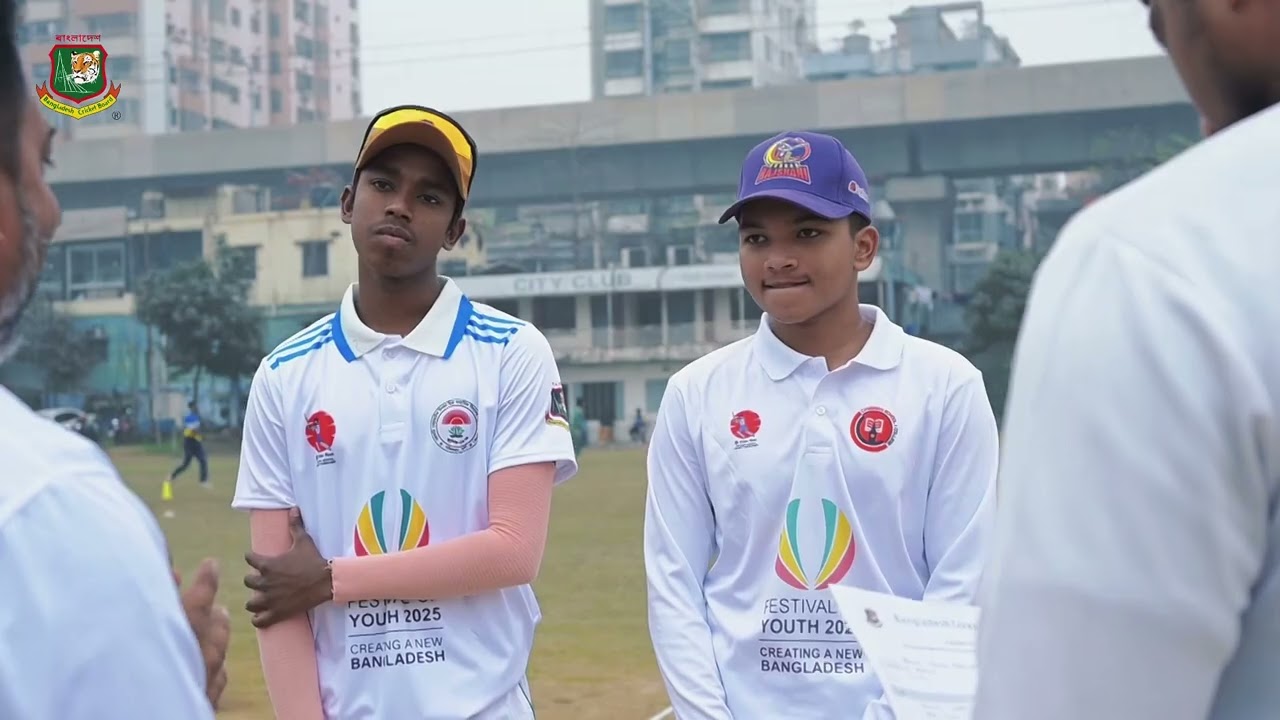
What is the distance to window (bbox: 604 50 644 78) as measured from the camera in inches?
2254

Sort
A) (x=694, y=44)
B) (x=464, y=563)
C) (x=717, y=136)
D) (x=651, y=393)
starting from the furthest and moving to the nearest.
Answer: (x=694, y=44) → (x=651, y=393) → (x=717, y=136) → (x=464, y=563)

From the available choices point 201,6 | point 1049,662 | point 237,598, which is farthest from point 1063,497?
point 201,6

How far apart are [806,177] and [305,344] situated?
1000mm

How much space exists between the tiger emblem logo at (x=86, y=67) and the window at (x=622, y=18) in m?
46.1

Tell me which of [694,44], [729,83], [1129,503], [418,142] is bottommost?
[1129,503]

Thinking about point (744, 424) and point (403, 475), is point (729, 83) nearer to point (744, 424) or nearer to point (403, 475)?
point (744, 424)

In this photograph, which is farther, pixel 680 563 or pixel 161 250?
pixel 161 250

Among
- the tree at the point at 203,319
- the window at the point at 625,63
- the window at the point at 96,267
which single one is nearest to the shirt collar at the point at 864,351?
the tree at the point at 203,319

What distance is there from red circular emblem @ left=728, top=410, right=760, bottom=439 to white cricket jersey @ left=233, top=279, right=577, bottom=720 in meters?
0.32

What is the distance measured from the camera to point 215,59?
55094 mm

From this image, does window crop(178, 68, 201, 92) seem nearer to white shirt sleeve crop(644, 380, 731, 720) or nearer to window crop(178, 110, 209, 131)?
window crop(178, 110, 209, 131)

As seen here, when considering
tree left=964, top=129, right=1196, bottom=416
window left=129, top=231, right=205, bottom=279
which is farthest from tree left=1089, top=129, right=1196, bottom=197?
window left=129, top=231, right=205, bottom=279

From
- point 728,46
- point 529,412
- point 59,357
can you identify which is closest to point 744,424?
point 529,412

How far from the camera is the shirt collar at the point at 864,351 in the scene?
9.31ft
